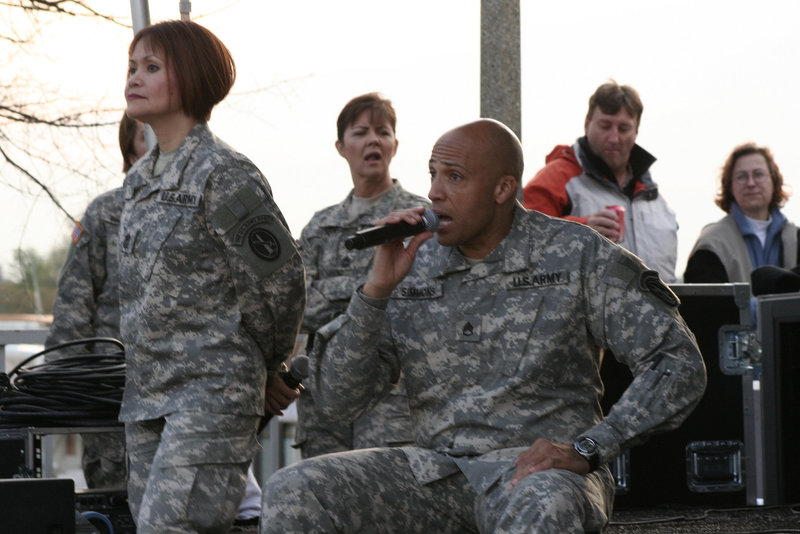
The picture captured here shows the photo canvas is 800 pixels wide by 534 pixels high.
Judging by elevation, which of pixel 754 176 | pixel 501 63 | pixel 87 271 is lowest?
pixel 87 271

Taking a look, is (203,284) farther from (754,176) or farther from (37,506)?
(754,176)

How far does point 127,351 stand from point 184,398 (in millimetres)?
267

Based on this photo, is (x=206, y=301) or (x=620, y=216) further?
(x=620, y=216)

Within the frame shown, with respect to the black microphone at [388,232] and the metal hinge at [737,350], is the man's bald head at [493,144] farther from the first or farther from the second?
the metal hinge at [737,350]

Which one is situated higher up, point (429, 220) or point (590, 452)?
point (429, 220)

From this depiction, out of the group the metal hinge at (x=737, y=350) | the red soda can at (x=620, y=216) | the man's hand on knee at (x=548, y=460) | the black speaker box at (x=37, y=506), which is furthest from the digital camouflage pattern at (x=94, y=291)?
the metal hinge at (x=737, y=350)

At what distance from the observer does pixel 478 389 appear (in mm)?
3004

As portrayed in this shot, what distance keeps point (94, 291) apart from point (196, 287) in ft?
5.40

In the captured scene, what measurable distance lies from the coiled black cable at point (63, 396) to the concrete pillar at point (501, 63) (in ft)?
7.34

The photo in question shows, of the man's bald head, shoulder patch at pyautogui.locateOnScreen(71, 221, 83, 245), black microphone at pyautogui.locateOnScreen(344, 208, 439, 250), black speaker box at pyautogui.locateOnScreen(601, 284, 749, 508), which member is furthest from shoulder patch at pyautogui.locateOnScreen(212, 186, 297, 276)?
black speaker box at pyautogui.locateOnScreen(601, 284, 749, 508)

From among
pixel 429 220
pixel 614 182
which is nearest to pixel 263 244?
pixel 429 220

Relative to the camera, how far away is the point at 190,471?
3.03m

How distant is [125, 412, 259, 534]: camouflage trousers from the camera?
3.00 meters

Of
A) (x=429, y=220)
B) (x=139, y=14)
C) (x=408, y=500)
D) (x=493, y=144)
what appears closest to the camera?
(x=408, y=500)
